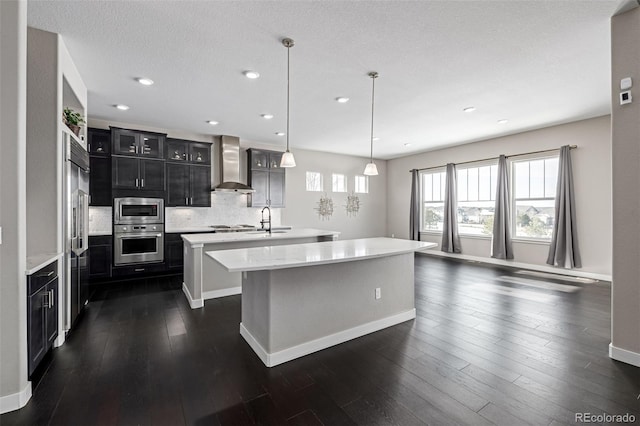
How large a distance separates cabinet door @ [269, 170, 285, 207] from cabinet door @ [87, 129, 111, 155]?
3133 millimetres

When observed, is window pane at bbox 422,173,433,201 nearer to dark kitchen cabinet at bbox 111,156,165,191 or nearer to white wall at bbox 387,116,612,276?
white wall at bbox 387,116,612,276

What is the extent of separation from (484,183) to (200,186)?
6482 millimetres

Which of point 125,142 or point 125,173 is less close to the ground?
point 125,142

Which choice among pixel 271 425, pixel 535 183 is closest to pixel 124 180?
pixel 271 425

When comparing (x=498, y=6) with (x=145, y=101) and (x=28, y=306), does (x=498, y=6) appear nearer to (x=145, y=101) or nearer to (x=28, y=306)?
(x=28, y=306)

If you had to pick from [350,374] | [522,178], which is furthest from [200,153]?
[522,178]

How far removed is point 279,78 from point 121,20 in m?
1.63

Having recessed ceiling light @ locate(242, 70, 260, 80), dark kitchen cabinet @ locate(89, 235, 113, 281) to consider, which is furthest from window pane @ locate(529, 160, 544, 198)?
dark kitchen cabinet @ locate(89, 235, 113, 281)

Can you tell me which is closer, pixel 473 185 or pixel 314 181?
pixel 473 185

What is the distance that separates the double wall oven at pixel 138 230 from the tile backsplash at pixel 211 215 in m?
0.34

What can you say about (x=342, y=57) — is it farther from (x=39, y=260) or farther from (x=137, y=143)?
(x=137, y=143)

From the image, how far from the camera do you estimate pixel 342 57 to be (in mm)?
3098

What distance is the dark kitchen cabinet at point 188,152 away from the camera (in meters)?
5.73

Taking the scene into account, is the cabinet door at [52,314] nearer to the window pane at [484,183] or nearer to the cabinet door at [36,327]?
the cabinet door at [36,327]
